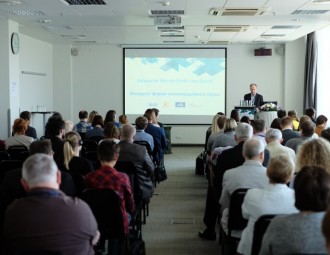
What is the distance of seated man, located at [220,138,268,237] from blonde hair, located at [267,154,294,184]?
0.80 metres

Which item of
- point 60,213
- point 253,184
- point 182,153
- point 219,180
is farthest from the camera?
point 182,153

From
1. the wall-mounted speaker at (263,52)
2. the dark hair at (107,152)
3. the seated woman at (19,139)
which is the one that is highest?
the wall-mounted speaker at (263,52)

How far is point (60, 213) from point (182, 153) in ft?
38.1

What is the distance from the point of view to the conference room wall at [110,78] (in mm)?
15617

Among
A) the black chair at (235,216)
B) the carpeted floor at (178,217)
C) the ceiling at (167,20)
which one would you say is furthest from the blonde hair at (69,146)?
the ceiling at (167,20)

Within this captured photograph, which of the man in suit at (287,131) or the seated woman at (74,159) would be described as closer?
the seated woman at (74,159)

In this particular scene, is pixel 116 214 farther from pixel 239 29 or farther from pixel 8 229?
pixel 239 29

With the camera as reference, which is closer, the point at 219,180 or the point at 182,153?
the point at 219,180

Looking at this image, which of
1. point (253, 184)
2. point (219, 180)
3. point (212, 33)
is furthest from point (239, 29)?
point (253, 184)

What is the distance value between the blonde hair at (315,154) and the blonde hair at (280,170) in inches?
32.6

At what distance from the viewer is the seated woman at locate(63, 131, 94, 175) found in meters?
4.68

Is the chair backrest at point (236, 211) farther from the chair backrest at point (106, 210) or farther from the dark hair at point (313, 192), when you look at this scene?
the dark hair at point (313, 192)

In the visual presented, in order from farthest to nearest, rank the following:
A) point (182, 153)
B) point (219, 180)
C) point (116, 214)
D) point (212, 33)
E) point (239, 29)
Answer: point (182, 153)
point (212, 33)
point (239, 29)
point (219, 180)
point (116, 214)

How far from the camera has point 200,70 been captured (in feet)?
51.3
